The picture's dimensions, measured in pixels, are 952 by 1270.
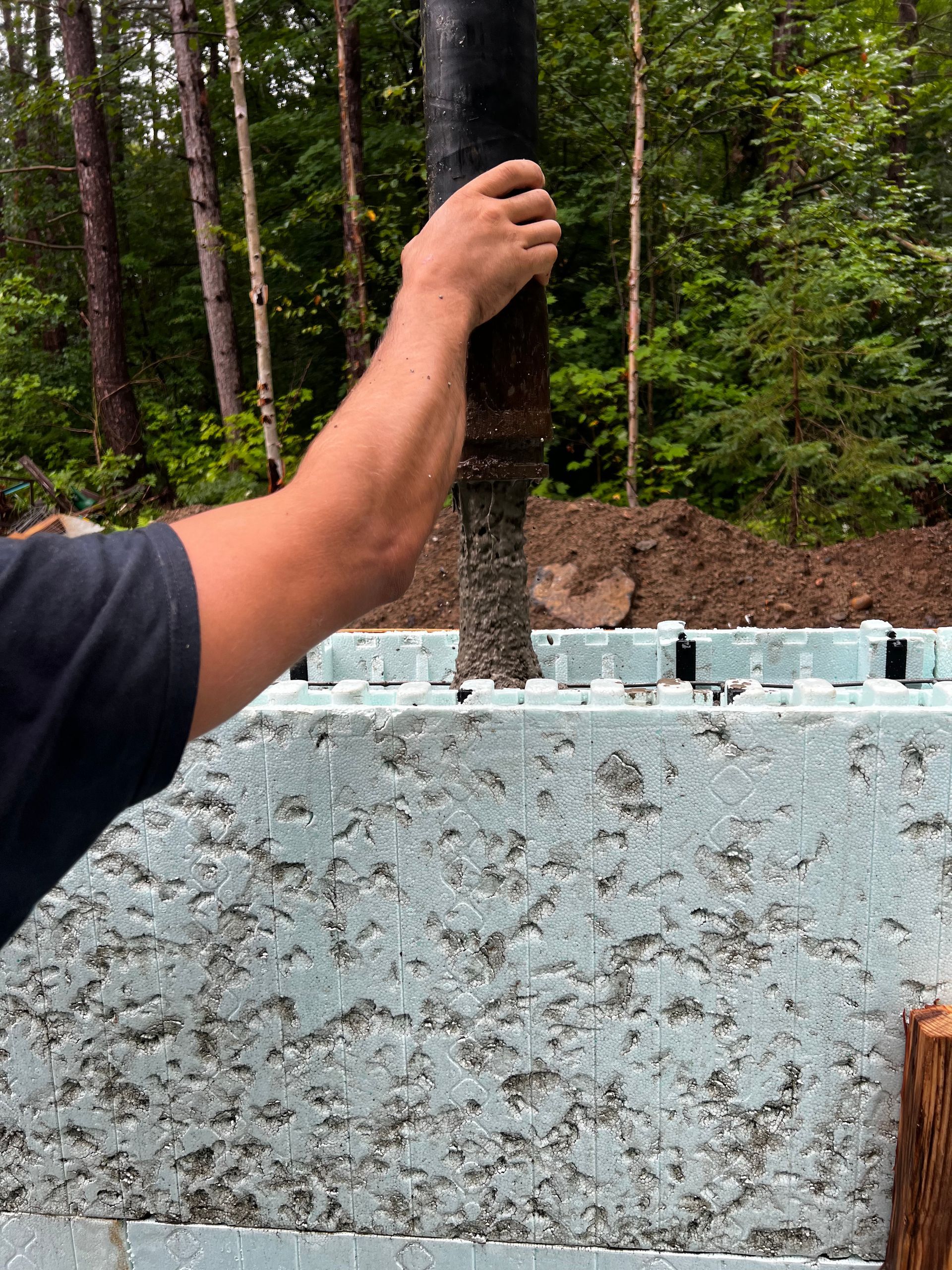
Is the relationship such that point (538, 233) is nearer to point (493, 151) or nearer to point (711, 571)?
point (493, 151)

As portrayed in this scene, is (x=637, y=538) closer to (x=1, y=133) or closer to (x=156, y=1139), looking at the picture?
(x=156, y=1139)

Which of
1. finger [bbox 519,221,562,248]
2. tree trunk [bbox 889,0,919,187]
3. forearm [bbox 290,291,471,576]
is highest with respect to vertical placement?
tree trunk [bbox 889,0,919,187]

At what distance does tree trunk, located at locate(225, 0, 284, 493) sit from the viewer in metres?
7.74

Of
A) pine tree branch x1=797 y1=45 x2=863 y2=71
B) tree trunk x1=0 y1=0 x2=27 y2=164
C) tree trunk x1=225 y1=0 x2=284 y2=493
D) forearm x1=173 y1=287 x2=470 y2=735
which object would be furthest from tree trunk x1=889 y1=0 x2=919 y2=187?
forearm x1=173 y1=287 x2=470 y2=735

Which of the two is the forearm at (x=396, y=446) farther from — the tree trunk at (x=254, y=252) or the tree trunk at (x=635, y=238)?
the tree trunk at (x=635, y=238)

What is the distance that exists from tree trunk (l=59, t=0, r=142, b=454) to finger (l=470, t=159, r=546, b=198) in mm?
11955

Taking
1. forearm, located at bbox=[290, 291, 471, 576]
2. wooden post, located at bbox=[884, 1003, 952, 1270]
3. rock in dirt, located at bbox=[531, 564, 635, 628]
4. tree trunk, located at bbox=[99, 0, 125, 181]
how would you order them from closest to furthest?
forearm, located at bbox=[290, 291, 471, 576], wooden post, located at bbox=[884, 1003, 952, 1270], rock in dirt, located at bbox=[531, 564, 635, 628], tree trunk, located at bbox=[99, 0, 125, 181]

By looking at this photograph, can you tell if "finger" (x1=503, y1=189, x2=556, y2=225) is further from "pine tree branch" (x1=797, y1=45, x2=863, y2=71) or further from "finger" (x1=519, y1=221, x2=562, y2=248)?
"pine tree branch" (x1=797, y1=45, x2=863, y2=71)

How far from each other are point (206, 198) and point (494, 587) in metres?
10.0

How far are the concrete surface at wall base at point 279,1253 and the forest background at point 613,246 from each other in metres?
6.90

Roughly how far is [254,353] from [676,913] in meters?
14.4

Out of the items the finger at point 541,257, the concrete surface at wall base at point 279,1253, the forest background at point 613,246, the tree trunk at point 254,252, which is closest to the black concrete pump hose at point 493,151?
the finger at point 541,257

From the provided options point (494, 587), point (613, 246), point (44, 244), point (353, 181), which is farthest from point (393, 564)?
point (44, 244)

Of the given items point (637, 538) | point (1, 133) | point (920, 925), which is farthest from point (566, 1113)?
point (1, 133)
